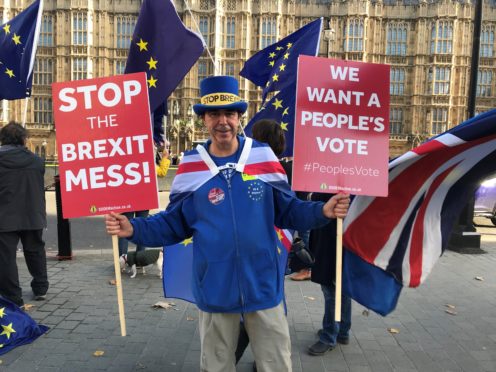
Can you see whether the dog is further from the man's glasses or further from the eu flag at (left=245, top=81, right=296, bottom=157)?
the man's glasses

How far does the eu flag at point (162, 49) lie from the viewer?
5199 millimetres

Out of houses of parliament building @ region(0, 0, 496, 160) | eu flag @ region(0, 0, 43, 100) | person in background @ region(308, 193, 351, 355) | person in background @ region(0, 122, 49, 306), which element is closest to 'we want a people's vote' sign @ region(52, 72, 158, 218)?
person in background @ region(308, 193, 351, 355)

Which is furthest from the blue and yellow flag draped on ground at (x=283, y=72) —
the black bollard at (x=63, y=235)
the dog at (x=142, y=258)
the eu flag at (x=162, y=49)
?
the black bollard at (x=63, y=235)

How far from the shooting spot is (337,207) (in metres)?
2.45

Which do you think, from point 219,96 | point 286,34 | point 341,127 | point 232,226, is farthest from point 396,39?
point 232,226

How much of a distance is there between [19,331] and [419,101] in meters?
44.0

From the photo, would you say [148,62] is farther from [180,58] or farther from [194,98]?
[194,98]

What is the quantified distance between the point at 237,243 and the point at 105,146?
997 mm

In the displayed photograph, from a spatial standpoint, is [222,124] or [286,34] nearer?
[222,124]

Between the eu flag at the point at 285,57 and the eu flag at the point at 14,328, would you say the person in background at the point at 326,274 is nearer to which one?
the eu flag at the point at 14,328

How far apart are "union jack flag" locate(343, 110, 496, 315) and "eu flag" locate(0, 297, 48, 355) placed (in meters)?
2.64

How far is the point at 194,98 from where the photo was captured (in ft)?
143

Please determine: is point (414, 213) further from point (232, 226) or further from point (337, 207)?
point (232, 226)

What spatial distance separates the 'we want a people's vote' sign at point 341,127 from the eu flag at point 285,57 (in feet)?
11.8
